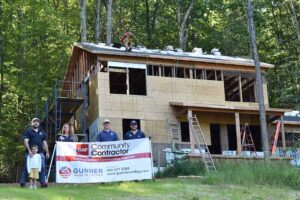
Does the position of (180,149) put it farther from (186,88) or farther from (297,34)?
(297,34)

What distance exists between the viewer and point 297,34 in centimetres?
4116

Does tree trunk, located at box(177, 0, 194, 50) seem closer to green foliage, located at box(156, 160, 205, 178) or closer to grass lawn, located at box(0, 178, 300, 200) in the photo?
green foliage, located at box(156, 160, 205, 178)

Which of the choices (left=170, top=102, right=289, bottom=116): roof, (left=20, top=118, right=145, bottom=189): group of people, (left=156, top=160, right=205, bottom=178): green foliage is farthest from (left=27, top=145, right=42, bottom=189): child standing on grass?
(left=170, top=102, right=289, bottom=116): roof

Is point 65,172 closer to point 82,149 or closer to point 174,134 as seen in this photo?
point 82,149

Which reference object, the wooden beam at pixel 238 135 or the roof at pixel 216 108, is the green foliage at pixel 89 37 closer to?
the roof at pixel 216 108

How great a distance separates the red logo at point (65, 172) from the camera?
16433 mm

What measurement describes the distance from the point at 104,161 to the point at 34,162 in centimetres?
228

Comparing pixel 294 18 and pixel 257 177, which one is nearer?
pixel 257 177

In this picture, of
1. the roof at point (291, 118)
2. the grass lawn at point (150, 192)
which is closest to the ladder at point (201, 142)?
the grass lawn at point (150, 192)

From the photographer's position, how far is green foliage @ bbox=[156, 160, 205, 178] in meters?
22.1

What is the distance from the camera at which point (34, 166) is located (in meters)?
15.5

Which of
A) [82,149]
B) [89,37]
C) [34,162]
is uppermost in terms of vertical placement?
[89,37]

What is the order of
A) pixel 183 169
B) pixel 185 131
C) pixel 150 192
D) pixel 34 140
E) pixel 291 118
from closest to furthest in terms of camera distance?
pixel 150 192, pixel 34 140, pixel 183 169, pixel 185 131, pixel 291 118

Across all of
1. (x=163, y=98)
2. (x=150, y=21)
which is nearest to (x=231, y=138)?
(x=163, y=98)
